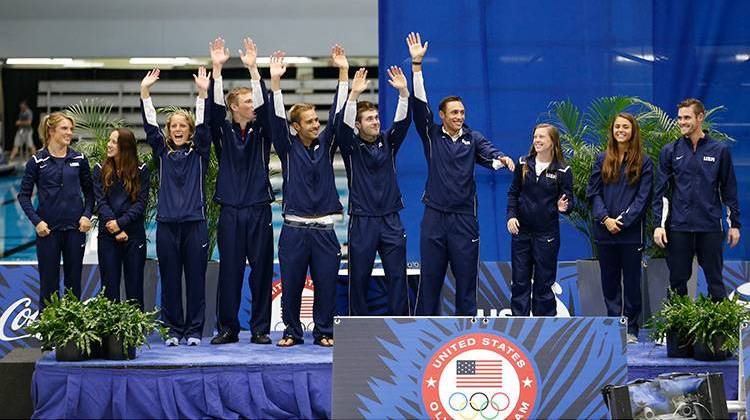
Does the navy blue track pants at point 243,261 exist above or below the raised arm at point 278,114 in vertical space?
below

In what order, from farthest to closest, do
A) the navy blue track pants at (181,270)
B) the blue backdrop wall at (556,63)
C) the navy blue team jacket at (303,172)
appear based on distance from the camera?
1. the blue backdrop wall at (556,63)
2. the navy blue track pants at (181,270)
3. the navy blue team jacket at (303,172)

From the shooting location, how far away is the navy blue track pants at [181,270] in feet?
24.8

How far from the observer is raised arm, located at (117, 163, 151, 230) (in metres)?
7.64

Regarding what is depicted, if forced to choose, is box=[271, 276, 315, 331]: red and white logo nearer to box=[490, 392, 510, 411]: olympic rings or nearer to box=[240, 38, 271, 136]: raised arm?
box=[240, 38, 271, 136]: raised arm

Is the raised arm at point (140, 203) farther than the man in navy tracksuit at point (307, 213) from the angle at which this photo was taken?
Yes

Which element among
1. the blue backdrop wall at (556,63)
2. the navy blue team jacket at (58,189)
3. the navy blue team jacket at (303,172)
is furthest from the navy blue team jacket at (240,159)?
the blue backdrop wall at (556,63)

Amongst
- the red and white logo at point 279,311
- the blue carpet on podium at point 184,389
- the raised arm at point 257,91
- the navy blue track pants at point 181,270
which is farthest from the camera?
the red and white logo at point 279,311

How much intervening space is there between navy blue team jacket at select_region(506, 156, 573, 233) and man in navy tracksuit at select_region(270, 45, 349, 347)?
1.22 metres

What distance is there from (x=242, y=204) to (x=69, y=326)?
136cm

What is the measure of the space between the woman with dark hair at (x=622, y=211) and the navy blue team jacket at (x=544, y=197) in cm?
23

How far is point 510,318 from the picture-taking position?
5230 mm

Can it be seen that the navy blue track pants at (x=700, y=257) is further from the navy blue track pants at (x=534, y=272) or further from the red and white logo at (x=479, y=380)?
the red and white logo at (x=479, y=380)

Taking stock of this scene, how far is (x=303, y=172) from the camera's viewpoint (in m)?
7.48

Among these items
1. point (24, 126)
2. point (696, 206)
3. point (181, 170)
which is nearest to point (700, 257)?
point (696, 206)
